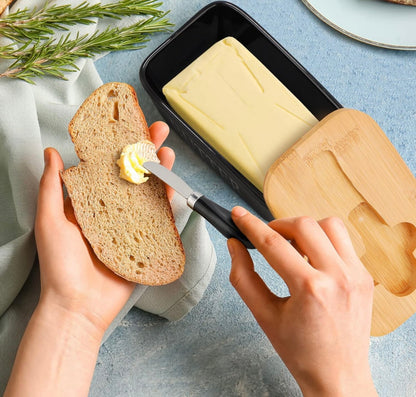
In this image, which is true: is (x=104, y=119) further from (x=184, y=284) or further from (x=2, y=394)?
(x=2, y=394)

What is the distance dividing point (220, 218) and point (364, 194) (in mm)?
356

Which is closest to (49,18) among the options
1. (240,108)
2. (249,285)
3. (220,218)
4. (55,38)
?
(55,38)

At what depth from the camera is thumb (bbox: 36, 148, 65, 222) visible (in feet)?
2.93

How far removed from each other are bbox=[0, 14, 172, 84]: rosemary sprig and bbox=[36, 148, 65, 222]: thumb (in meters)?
0.23

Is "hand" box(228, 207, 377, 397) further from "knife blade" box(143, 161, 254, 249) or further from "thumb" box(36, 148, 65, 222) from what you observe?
"thumb" box(36, 148, 65, 222)

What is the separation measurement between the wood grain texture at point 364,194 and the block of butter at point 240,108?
0.15 ft

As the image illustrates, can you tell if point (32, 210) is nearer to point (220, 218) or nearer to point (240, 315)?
point (220, 218)

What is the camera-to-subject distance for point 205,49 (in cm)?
121

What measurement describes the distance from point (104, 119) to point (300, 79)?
0.46m

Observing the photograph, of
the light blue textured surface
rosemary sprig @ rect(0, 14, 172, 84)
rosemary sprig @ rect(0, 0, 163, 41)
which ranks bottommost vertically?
the light blue textured surface

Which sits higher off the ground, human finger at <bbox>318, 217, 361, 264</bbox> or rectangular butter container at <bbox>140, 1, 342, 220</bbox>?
rectangular butter container at <bbox>140, 1, 342, 220</bbox>

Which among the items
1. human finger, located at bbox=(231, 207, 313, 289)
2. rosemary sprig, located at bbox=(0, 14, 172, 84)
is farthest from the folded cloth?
human finger, located at bbox=(231, 207, 313, 289)

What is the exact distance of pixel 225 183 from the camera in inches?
46.8

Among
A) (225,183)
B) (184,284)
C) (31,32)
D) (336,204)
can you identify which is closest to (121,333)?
(184,284)
